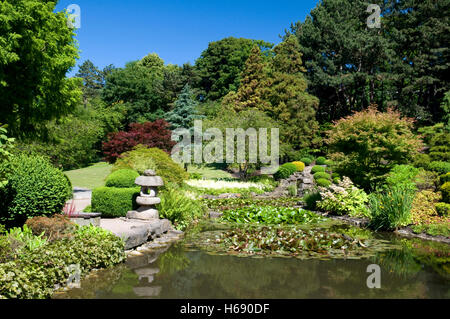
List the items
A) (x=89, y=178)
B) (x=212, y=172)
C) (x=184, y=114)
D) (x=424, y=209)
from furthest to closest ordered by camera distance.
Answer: (x=212, y=172)
(x=184, y=114)
(x=89, y=178)
(x=424, y=209)

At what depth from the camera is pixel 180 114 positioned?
27.9 metres

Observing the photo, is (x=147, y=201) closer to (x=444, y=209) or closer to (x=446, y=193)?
(x=444, y=209)

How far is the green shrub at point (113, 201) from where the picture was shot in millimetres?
9695

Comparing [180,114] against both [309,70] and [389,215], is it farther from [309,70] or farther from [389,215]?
[389,215]

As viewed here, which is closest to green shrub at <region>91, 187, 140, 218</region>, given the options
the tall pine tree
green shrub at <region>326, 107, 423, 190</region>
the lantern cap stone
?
the lantern cap stone

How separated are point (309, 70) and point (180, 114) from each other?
14.5 m

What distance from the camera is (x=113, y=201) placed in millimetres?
9680

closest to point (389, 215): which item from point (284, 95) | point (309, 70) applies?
point (284, 95)

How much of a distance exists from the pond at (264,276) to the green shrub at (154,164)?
5.25 m

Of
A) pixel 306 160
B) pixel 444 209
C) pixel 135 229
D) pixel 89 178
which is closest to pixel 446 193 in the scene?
pixel 444 209

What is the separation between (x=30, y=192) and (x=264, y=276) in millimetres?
4985

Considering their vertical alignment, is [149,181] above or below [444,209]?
above

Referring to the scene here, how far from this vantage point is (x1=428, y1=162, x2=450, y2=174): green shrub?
16891mm

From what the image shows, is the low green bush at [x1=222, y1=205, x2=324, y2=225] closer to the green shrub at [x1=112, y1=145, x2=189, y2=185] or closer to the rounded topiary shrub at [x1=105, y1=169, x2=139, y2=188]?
the green shrub at [x1=112, y1=145, x2=189, y2=185]
